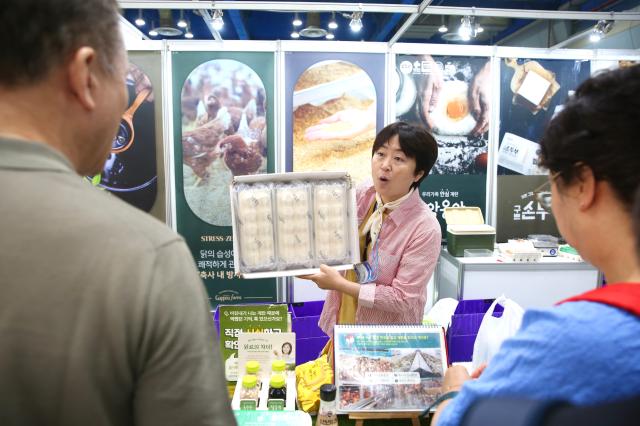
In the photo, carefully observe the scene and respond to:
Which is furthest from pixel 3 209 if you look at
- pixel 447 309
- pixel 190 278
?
pixel 447 309

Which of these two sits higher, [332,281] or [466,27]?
[466,27]

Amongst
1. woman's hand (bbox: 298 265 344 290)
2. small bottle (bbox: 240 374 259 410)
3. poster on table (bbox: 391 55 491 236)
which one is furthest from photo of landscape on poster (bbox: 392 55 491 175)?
small bottle (bbox: 240 374 259 410)

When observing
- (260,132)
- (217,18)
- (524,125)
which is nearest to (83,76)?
(260,132)

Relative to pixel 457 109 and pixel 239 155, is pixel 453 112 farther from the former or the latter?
pixel 239 155

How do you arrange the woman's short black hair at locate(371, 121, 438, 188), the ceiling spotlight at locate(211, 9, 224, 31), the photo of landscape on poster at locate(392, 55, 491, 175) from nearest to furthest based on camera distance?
1. the woman's short black hair at locate(371, 121, 438, 188)
2. the ceiling spotlight at locate(211, 9, 224, 31)
3. the photo of landscape on poster at locate(392, 55, 491, 175)

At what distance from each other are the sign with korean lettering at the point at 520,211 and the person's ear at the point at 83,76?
3.84 meters

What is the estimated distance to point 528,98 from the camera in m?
3.84

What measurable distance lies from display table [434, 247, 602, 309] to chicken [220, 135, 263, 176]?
1959mm

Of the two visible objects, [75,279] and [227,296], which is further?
[227,296]

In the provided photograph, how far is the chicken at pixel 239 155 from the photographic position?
369 centimetres

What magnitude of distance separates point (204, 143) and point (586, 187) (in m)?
3.36

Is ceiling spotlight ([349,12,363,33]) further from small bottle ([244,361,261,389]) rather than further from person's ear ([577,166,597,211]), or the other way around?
person's ear ([577,166,597,211])

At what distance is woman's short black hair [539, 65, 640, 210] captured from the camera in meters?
0.64

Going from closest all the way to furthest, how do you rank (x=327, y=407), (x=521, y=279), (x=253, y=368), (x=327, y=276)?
(x=327, y=407) < (x=253, y=368) < (x=327, y=276) < (x=521, y=279)
